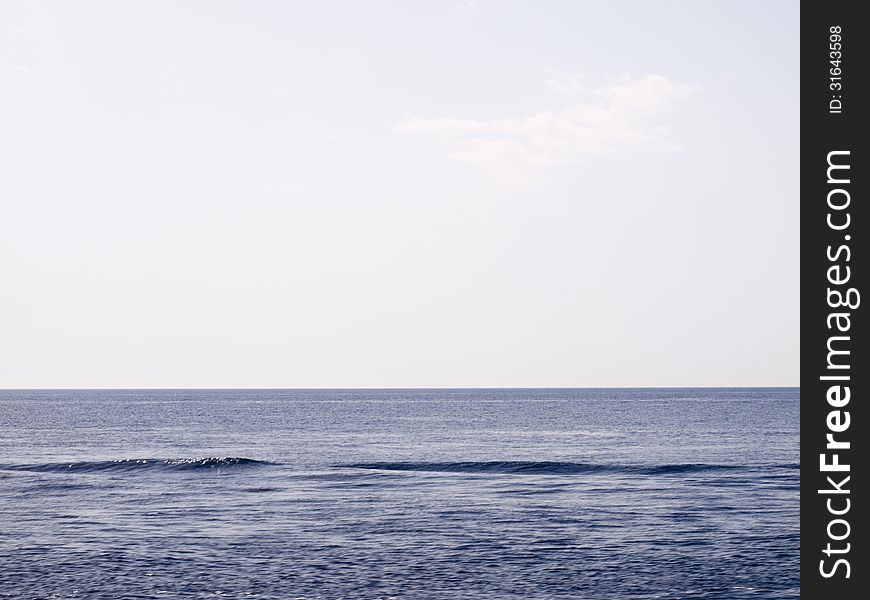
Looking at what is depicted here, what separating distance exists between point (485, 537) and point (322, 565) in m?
9.43

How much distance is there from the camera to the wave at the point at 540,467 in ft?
246

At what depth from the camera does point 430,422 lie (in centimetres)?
15850

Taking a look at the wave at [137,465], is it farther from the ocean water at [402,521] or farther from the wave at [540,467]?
the wave at [540,467]

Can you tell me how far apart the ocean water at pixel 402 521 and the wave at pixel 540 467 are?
0.94ft
